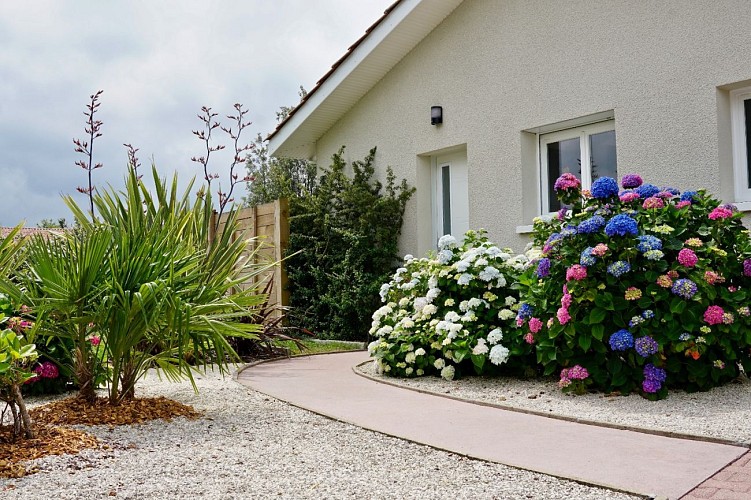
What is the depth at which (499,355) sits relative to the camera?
19.9 feet

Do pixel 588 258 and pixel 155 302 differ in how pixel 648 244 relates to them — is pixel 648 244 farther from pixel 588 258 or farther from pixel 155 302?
pixel 155 302

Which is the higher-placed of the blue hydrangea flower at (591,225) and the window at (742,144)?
the window at (742,144)

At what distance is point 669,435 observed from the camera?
14.4 feet

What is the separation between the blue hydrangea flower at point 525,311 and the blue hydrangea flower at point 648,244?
1019 millimetres

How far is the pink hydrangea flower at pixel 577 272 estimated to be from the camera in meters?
5.44

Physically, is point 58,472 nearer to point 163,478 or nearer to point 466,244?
point 163,478

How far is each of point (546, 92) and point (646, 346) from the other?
4319 mm

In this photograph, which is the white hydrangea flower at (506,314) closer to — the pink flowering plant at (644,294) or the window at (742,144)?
the pink flowering plant at (644,294)

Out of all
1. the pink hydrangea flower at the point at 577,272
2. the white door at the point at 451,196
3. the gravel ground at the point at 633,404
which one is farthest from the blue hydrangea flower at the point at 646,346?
the white door at the point at 451,196

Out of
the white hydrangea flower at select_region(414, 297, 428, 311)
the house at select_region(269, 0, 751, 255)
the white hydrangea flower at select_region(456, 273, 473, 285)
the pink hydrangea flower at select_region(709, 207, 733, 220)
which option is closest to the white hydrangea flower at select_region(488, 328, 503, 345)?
the white hydrangea flower at select_region(456, 273, 473, 285)

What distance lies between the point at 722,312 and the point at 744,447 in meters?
1.53

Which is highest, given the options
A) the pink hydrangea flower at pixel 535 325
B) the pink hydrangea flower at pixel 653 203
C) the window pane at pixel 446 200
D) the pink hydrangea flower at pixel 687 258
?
the window pane at pixel 446 200

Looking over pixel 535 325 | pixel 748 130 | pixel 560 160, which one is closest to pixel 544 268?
pixel 535 325

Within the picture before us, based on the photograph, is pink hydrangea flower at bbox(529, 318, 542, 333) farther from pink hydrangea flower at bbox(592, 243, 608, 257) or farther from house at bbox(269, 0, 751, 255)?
house at bbox(269, 0, 751, 255)
